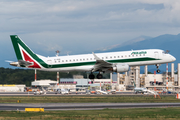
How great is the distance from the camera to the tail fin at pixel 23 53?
67.3 metres

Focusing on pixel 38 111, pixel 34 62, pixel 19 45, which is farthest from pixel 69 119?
pixel 19 45

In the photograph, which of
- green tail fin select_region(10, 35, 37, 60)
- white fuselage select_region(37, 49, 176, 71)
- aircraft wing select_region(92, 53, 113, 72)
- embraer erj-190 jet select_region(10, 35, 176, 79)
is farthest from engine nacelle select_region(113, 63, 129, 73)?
green tail fin select_region(10, 35, 37, 60)

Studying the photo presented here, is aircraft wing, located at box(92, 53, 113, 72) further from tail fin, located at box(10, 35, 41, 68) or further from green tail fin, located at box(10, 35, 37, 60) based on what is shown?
green tail fin, located at box(10, 35, 37, 60)

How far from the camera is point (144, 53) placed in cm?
6731

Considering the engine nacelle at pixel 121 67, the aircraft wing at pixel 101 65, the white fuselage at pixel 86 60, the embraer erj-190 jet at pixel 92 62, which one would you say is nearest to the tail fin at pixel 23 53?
the embraer erj-190 jet at pixel 92 62

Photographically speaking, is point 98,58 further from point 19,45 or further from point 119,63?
point 19,45

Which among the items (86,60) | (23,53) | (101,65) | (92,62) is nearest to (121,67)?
(101,65)

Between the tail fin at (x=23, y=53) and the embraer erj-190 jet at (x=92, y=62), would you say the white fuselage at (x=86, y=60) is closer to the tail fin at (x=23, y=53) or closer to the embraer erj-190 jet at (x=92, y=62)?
the embraer erj-190 jet at (x=92, y=62)

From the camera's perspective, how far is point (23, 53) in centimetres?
6881

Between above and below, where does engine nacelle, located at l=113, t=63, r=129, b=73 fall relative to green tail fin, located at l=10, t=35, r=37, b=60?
below

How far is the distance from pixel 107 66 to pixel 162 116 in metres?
23.6

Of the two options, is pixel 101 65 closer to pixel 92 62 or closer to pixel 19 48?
pixel 92 62

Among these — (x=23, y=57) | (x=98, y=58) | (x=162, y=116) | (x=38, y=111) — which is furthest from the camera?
(x=23, y=57)

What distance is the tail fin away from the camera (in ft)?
221
